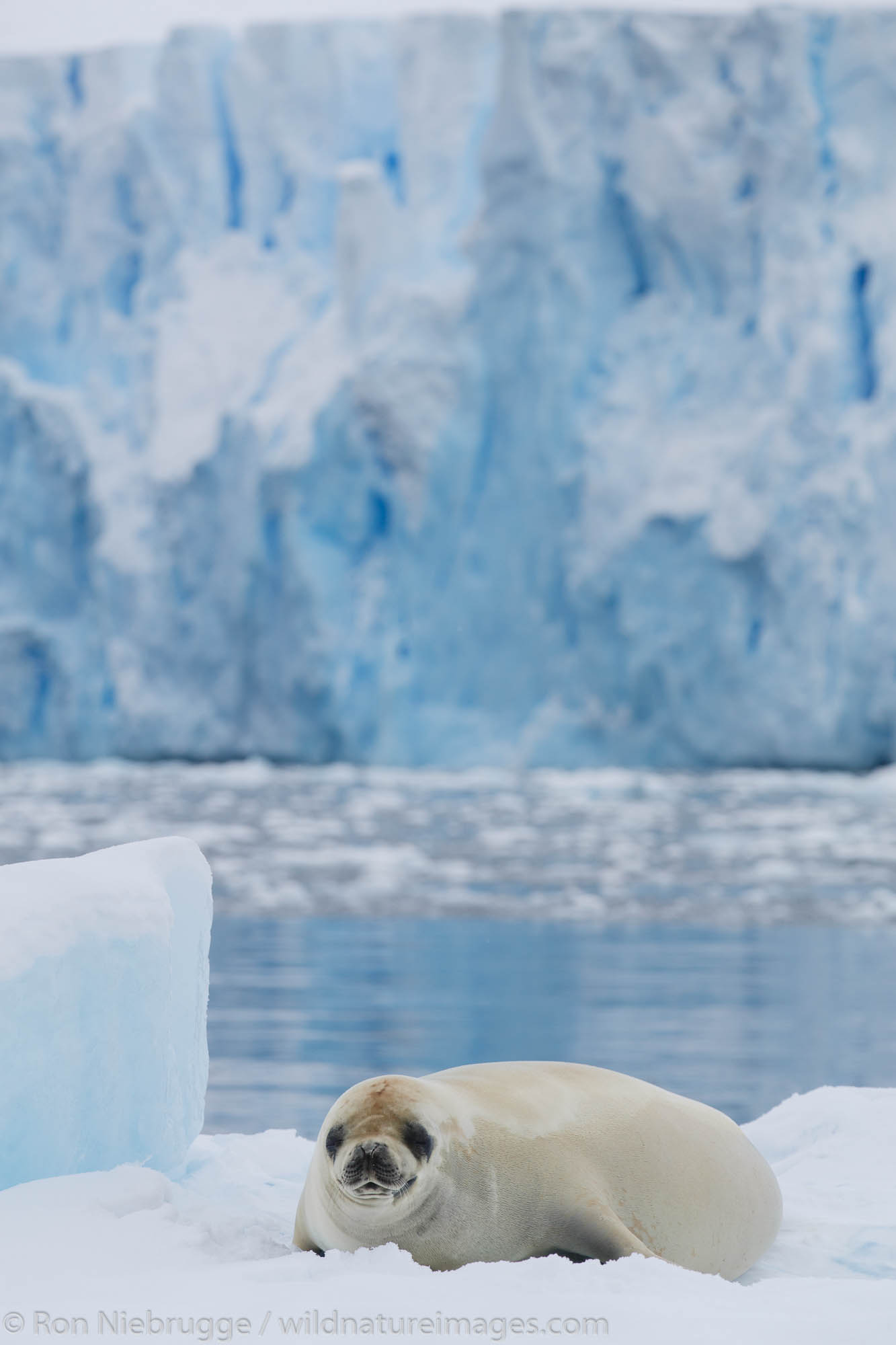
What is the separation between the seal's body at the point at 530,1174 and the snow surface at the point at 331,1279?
0.21 ft

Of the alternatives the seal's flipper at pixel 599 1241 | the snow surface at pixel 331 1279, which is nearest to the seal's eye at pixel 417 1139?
the snow surface at pixel 331 1279

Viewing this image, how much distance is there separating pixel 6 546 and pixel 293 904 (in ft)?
42.1

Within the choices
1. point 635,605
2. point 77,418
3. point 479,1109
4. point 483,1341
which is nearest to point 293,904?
point 479,1109

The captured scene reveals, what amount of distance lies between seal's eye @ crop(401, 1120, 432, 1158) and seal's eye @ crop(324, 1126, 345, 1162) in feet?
0.28

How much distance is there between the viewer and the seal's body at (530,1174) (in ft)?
6.59

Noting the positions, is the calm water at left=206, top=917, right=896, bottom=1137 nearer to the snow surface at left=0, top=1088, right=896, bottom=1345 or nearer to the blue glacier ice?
the blue glacier ice

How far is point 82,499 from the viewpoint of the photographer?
19.8 metres

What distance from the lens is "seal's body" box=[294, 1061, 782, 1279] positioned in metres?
2.01

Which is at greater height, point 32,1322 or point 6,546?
point 32,1322

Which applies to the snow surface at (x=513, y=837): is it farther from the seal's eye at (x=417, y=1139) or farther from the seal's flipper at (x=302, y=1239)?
the seal's eye at (x=417, y=1139)

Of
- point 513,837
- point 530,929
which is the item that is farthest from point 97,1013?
point 513,837

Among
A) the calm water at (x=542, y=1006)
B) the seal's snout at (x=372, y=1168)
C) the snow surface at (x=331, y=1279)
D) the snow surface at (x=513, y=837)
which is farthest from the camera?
the snow surface at (x=513, y=837)

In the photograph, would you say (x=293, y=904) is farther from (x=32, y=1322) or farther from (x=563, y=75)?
(x=563, y=75)

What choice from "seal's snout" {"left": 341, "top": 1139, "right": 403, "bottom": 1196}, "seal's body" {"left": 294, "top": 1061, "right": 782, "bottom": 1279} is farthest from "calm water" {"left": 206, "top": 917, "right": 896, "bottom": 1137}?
"seal's snout" {"left": 341, "top": 1139, "right": 403, "bottom": 1196}
